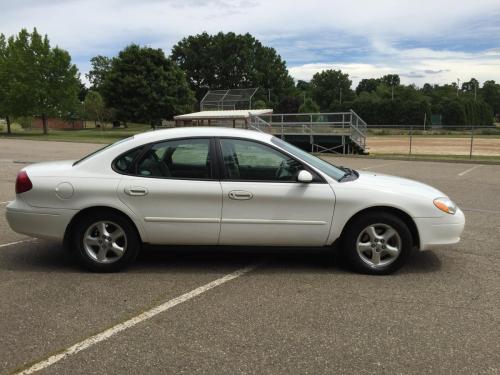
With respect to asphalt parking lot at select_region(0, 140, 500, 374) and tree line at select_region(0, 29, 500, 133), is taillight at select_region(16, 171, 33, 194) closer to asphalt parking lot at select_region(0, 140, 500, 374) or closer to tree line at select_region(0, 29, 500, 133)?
asphalt parking lot at select_region(0, 140, 500, 374)

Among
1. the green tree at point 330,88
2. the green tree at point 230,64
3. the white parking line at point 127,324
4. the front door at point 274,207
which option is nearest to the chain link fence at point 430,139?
the front door at point 274,207

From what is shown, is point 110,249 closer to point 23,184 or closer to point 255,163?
point 23,184

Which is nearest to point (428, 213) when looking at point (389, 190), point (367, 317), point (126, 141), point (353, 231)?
point (389, 190)

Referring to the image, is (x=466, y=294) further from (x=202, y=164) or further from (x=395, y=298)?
(x=202, y=164)

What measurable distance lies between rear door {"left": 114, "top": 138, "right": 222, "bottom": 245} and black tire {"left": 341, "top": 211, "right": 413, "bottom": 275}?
1.30 metres

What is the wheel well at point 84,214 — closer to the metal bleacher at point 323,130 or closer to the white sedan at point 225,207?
the white sedan at point 225,207

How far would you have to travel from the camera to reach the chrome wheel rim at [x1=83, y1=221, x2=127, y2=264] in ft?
16.1

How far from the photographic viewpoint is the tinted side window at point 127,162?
195 inches

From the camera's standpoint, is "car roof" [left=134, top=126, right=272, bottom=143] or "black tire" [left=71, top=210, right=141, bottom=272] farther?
"car roof" [left=134, top=126, right=272, bottom=143]

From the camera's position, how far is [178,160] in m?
5.02

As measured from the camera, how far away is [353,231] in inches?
191

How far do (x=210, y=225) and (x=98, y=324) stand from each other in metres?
1.50

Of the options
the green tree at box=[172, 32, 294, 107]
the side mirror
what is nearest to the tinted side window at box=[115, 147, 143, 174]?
the side mirror

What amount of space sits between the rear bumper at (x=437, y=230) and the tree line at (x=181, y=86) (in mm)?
41484
